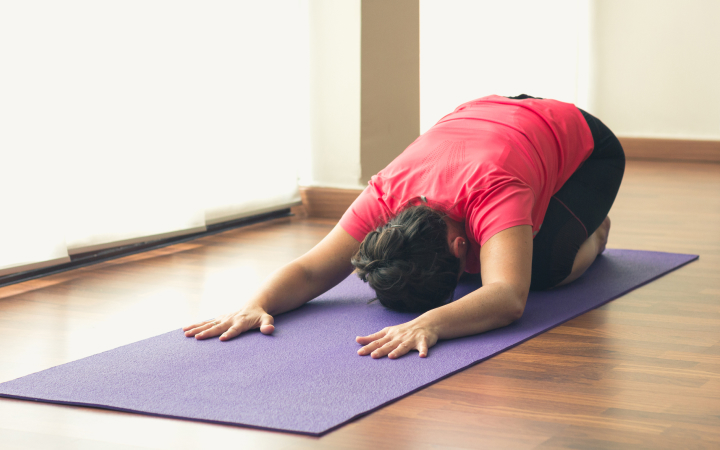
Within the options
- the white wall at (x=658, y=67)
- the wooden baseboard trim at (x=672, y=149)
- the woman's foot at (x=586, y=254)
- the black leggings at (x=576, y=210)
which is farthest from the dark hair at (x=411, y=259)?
the white wall at (x=658, y=67)

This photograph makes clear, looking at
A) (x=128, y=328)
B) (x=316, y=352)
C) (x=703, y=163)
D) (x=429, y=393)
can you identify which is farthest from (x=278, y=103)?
(x=703, y=163)

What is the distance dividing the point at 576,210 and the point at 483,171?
498 mm

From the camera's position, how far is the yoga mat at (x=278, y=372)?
149 centimetres

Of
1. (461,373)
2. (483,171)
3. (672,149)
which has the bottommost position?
(672,149)

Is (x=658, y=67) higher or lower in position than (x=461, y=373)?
higher

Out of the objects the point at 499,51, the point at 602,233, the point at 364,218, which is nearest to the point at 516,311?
the point at 364,218

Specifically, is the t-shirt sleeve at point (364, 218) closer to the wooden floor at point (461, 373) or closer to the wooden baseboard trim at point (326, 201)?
the wooden floor at point (461, 373)

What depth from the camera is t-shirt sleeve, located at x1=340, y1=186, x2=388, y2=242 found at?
7.00 feet

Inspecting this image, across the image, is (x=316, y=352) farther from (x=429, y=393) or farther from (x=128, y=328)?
(x=128, y=328)

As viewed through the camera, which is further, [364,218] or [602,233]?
[602,233]

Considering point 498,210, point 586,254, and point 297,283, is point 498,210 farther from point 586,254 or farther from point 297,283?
point 586,254

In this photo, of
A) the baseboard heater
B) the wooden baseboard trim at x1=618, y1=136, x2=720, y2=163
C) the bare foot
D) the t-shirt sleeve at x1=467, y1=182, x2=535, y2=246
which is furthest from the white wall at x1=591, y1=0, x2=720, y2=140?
the t-shirt sleeve at x1=467, y1=182, x2=535, y2=246

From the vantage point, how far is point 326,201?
3.83m

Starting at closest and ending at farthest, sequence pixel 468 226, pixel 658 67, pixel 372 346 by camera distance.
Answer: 1. pixel 372 346
2. pixel 468 226
3. pixel 658 67
